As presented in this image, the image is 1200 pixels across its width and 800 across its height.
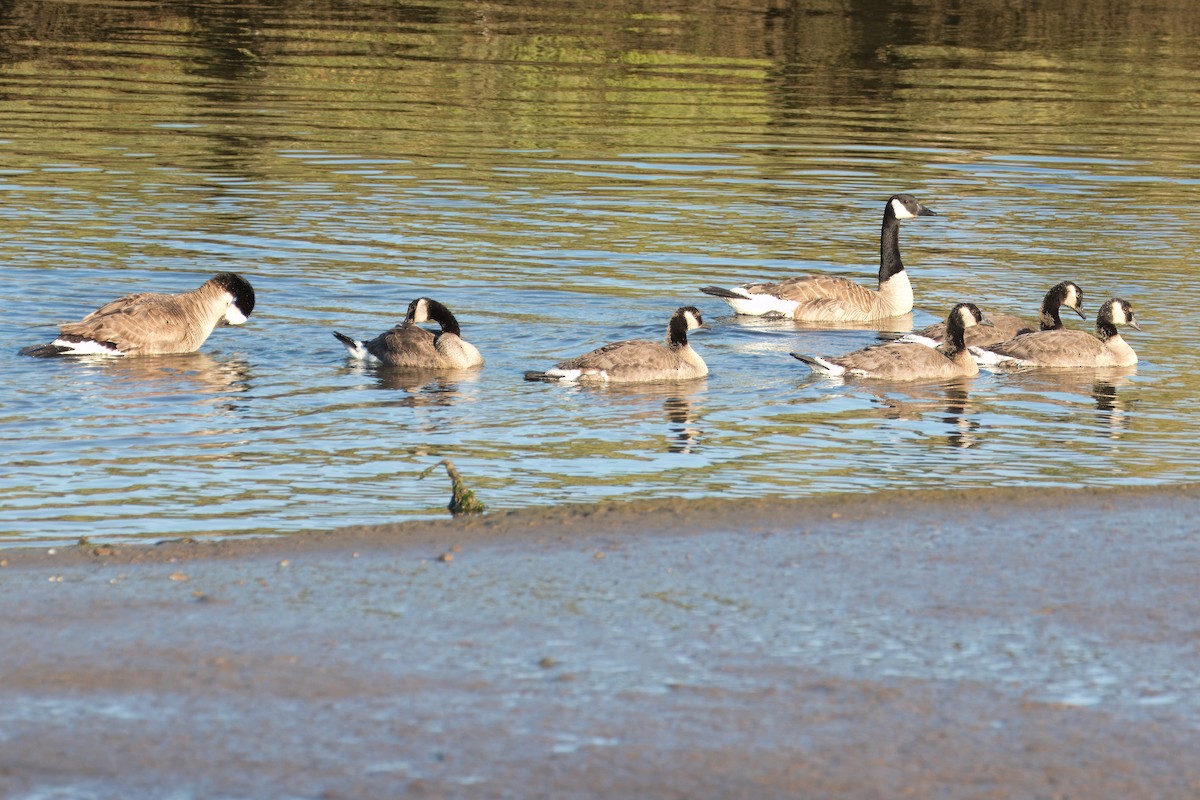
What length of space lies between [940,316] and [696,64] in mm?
24282

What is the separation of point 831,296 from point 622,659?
12188 millimetres

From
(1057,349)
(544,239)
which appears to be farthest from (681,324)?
(544,239)

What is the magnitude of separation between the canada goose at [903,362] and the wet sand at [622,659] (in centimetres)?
625

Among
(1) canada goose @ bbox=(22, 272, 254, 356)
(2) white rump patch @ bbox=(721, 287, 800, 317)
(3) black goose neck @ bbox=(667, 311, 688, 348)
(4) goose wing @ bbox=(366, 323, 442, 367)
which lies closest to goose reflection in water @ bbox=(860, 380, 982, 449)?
(3) black goose neck @ bbox=(667, 311, 688, 348)

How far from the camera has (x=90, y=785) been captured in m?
5.71

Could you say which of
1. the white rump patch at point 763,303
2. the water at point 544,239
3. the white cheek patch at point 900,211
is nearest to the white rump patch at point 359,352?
the water at point 544,239

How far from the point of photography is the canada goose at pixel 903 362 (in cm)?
1552

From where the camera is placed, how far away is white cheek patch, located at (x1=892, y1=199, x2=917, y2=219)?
68.3ft

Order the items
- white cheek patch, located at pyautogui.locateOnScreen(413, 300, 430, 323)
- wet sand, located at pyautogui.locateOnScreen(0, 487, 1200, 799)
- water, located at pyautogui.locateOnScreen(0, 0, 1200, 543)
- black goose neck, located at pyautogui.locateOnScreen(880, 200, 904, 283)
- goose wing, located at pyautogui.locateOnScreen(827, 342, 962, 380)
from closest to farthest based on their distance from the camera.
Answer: wet sand, located at pyautogui.locateOnScreen(0, 487, 1200, 799) < water, located at pyautogui.locateOnScreen(0, 0, 1200, 543) < goose wing, located at pyautogui.locateOnScreen(827, 342, 962, 380) < white cheek patch, located at pyautogui.locateOnScreen(413, 300, 430, 323) < black goose neck, located at pyautogui.locateOnScreen(880, 200, 904, 283)

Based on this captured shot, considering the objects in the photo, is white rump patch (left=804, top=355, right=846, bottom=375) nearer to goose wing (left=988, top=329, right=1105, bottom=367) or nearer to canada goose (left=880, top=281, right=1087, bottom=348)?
canada goose (left=880, top=281, right=1087, bottom=348)

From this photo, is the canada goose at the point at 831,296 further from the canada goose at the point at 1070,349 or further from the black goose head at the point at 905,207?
the canada goose at the point at 1070,349

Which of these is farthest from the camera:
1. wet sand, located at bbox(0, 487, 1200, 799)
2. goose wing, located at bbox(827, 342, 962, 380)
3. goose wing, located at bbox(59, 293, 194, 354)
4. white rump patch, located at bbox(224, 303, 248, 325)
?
white rump patch, located at bbox(224, 303, 248, 325)

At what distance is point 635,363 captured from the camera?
14.9m

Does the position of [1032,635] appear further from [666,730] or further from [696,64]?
[696,64]
